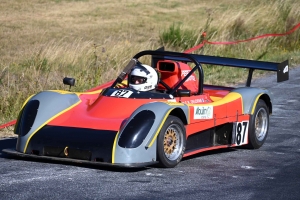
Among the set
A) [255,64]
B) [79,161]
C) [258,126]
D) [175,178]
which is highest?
[255,64]

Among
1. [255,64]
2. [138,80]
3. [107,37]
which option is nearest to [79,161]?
[138,80]

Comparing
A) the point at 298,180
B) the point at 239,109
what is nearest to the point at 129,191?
the point at 298,180

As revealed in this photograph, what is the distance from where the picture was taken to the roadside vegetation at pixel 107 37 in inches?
539

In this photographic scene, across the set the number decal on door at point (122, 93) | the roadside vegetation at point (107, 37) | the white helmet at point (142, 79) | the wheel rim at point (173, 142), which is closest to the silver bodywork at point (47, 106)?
the number decal on door at point (122, 93)

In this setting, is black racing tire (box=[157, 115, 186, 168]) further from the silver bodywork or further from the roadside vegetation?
the roadside vegetation

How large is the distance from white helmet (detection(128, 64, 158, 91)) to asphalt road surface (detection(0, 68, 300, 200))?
1.00 metres

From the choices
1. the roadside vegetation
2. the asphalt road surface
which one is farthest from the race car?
the roadside vegetation

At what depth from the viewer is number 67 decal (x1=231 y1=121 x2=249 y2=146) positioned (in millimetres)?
9422

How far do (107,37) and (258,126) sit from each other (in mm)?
14001

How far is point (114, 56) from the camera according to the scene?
15.4 metres

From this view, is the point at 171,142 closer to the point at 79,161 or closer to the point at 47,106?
the point at 79,161

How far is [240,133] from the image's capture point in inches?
375

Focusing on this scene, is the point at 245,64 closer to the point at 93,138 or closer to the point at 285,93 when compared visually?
the point at 93,138

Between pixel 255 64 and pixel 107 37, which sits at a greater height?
pixel 107 37
